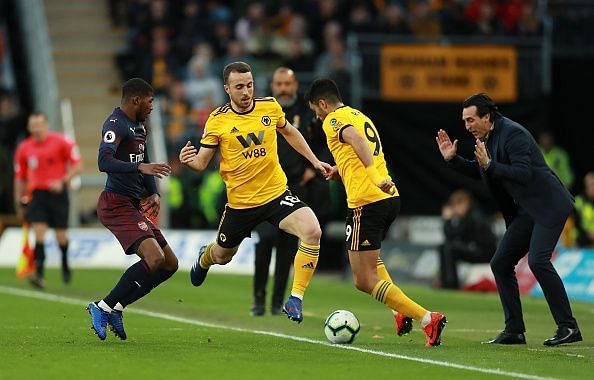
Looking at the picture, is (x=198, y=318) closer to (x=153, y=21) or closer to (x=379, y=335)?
(x=379, y=335)

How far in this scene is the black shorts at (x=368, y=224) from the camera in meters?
11.9

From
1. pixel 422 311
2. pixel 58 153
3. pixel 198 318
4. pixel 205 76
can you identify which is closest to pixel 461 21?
pixel 205 76

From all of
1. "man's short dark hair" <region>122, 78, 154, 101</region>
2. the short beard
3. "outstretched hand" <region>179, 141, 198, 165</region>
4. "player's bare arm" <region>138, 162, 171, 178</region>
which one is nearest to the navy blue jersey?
"man's short dark hair" <region>122, 78, 154, 101</region>

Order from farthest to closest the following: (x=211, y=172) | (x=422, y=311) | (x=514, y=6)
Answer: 1. (x=514, y=6)
2. (x=211, y=172)
3. (x=422, y=311)

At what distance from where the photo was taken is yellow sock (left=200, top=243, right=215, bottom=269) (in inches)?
507

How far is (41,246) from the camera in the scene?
19.3 metres

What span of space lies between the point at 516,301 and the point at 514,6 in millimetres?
16790

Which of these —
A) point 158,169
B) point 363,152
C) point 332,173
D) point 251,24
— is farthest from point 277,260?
point 251,24

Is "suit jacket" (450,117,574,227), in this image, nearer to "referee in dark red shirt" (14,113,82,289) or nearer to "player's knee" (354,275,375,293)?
"player's knee" (354,275,375,293)

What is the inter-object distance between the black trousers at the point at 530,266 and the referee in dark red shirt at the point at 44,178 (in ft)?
29.1

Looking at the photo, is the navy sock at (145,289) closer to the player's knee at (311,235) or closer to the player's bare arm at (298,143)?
the player's knee at (311,235)

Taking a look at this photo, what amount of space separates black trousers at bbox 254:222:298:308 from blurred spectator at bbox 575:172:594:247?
747 centimetres

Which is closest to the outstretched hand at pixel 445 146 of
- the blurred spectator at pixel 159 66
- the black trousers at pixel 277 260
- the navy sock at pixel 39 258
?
the black trousers at pixel 277 260

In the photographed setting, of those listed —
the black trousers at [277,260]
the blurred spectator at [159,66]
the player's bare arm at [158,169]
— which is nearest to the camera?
the player's bare arm at [158,169]
